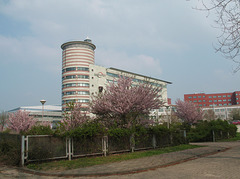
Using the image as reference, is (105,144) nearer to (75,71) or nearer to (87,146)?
(87,146)

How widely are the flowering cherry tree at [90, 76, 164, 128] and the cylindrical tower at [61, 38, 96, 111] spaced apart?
55.7 m

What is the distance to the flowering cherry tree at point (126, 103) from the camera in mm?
14547

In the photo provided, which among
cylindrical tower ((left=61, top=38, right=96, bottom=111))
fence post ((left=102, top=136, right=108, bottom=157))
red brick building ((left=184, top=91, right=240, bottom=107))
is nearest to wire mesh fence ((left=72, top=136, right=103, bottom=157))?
fence post ((left=102, top=136, right=108, bottom=157))

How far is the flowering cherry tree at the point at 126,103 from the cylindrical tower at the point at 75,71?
183 ft

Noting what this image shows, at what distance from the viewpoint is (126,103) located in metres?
14.4

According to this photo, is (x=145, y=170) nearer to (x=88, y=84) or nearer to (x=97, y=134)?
(x=97, y=134)

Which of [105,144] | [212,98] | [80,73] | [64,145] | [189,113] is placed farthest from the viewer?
[212,98]

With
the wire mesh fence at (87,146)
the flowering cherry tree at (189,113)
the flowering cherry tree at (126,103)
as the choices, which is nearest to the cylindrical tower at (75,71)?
the flowering cherry tree at (189,113)

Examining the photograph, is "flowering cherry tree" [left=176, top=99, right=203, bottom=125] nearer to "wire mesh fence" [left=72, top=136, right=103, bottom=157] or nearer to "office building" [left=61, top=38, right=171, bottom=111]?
"wire mesh fence" [left=72, top=136, right=103, bottom=157]

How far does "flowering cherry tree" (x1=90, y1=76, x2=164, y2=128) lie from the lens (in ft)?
47.7

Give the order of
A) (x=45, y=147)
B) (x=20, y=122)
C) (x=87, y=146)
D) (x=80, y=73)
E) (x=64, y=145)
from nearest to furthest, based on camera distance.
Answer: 1. (x=45, y=147)
2. (x=64, y=145)
3. (x=87, y=146)
4. (x=20, y=122)
5. (x=80, y=73)

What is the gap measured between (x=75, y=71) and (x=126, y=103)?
60.2 m

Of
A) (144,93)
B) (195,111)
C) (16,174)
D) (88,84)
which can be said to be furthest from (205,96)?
(16,174)

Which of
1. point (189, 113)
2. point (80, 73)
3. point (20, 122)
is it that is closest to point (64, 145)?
point (20, 122)
